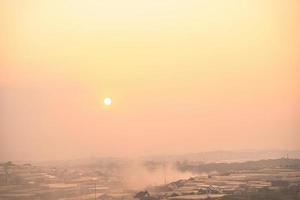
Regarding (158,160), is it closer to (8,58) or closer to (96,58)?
(96,58)

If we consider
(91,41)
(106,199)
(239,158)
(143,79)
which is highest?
(91,41)

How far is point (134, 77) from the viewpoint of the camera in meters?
3.97

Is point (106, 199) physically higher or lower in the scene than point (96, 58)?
lower

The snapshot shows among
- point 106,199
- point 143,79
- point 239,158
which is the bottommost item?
point 106,199

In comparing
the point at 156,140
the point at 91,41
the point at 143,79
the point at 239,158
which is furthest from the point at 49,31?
the point at 239,158

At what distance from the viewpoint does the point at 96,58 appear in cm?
398

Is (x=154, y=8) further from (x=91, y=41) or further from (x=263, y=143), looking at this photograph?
(x=263, y=143)

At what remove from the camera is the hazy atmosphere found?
3.94 m

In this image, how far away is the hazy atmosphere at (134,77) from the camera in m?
3.94

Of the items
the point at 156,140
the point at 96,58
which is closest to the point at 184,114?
the point at 156,140

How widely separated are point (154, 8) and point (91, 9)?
1.74 feet

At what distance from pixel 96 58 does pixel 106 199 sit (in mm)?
1166

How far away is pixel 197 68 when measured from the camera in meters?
4.02

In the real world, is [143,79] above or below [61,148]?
above
